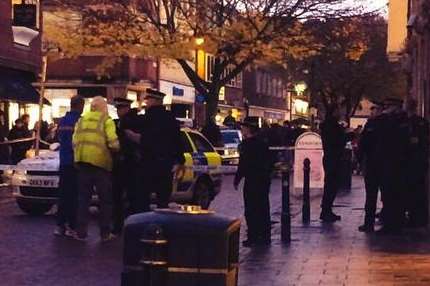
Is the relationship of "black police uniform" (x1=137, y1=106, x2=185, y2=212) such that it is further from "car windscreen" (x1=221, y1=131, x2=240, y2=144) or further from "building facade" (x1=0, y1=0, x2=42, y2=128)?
"car windscreen" (x1=221, y1=131, x2=240, y2=144)

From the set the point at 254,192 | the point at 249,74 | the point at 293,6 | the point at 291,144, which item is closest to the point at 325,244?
the point at 254,192

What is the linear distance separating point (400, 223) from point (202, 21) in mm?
23763

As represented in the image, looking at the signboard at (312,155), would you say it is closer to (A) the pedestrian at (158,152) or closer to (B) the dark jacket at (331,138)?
(B) the dark jacket at (331,138)

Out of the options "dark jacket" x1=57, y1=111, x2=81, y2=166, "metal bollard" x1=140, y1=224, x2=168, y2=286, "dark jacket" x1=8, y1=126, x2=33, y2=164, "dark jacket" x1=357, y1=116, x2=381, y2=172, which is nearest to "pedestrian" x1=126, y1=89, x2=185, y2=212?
"dark jacket" x1=57, y1=111, x2=81, y2=166

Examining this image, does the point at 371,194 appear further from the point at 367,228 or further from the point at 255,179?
the point at 255,179

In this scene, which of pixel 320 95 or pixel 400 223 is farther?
pixel 320 95

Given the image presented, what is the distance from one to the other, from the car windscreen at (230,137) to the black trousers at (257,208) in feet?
78.3

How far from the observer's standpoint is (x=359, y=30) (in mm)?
37938

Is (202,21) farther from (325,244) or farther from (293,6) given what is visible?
(325,244)

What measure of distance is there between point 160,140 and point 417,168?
4256mm

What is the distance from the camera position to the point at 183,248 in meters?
6.02

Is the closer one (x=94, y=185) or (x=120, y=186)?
(x=94, y=185)

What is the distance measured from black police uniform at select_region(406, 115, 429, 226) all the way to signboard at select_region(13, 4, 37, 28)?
22451 millimetres

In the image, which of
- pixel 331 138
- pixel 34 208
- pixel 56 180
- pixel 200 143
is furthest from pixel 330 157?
pixel 34 208
